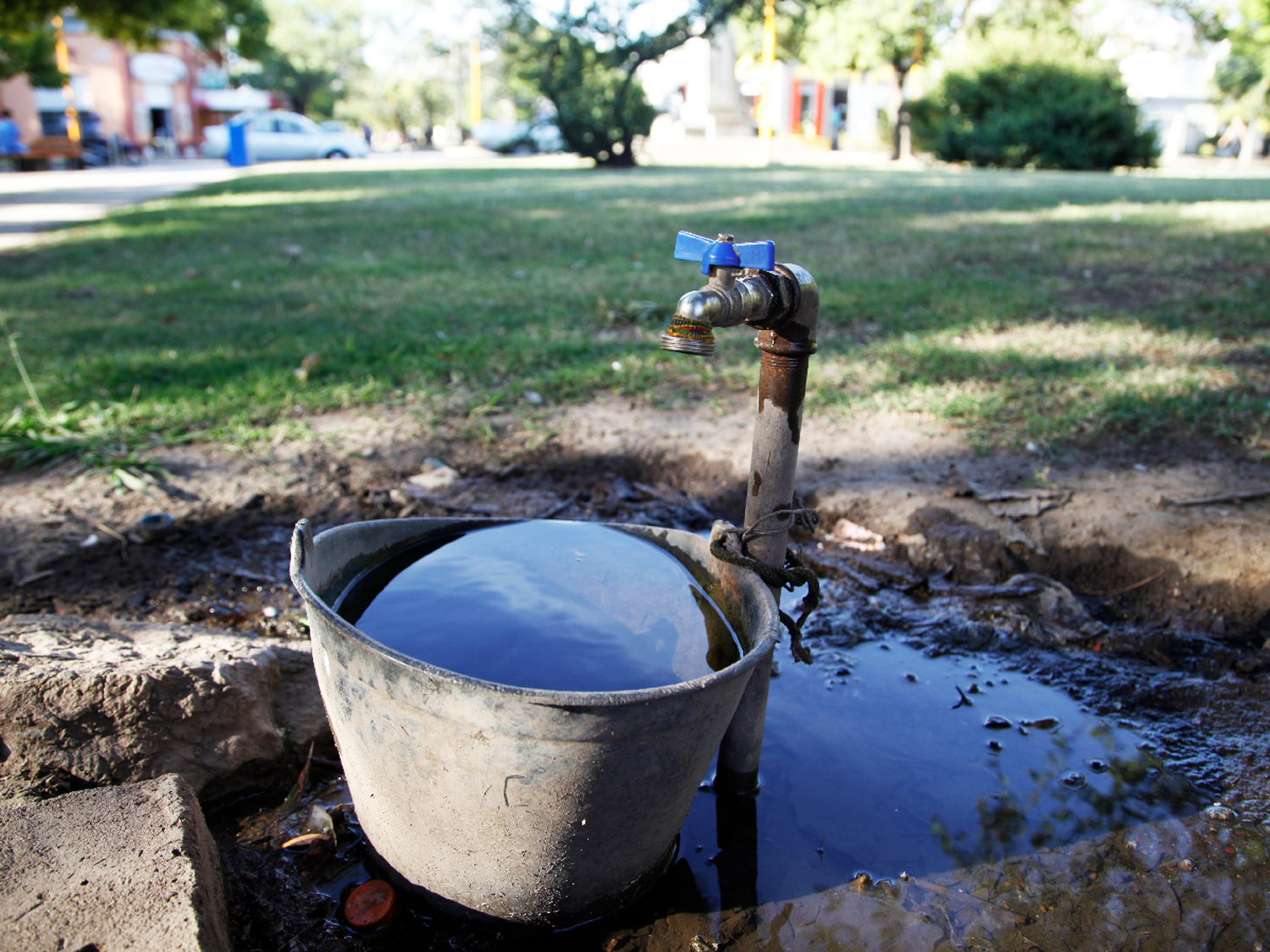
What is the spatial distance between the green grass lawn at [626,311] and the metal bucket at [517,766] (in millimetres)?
2400

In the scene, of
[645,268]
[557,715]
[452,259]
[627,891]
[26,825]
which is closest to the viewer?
[557,715]

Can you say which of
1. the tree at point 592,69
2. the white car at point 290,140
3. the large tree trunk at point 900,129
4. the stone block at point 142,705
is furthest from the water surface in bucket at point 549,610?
the white car at point 290,140

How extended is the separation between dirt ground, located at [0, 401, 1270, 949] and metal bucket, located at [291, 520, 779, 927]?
1114 millimetres

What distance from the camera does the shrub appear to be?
63.0 feet

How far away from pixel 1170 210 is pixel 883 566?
7846 millimetres

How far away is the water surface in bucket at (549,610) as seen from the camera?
153cm

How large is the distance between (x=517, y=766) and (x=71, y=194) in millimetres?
15801

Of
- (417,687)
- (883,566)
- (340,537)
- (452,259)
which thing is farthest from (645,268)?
(417,687)

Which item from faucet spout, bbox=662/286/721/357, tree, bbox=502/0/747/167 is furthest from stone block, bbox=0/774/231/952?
tree, bbox=502/0/747/167

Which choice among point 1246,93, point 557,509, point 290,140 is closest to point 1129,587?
point 557,509

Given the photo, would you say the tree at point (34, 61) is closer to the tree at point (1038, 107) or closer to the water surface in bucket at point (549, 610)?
the tree at point (1038, 107)

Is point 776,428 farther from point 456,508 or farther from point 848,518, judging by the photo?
point 456,508

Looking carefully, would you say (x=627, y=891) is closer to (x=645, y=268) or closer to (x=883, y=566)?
(x=883, y=566)

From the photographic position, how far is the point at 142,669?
1792 mm
